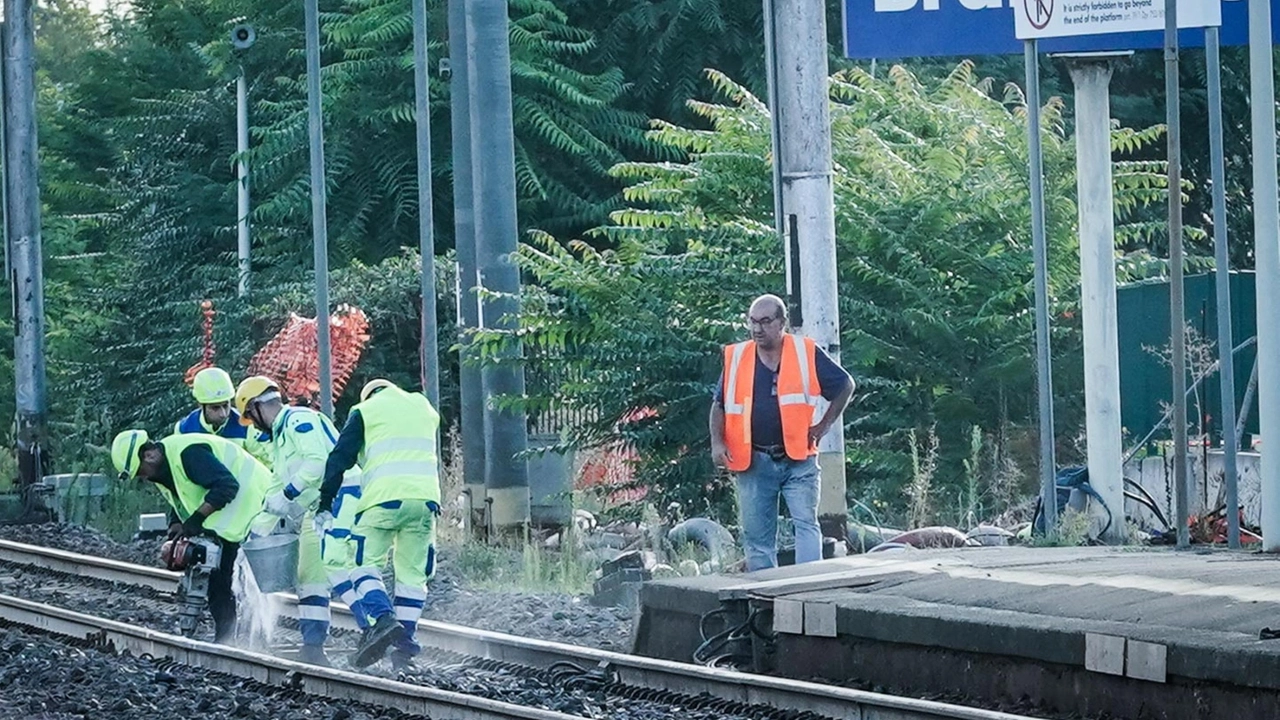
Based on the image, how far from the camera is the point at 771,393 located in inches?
506

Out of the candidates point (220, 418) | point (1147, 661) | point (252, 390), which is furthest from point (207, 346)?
point (1147, 661)

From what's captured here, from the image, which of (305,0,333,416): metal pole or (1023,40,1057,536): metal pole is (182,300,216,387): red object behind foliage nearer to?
(305,0,333,416): metal pole

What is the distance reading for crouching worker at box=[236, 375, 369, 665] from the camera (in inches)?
487

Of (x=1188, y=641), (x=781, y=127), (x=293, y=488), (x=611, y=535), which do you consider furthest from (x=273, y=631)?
(x=1188, y=641)

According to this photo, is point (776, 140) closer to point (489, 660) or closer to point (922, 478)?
point (489, 660)

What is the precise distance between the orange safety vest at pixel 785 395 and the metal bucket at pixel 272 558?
2697 millimetres

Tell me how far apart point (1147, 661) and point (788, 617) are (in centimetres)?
250

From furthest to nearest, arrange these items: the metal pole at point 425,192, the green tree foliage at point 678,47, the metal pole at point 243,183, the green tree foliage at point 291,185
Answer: the green tree foliage at point 678,47
the metal pole at point 243,183
the green tree foliage at point 291,185
the metal pole at point 425,192

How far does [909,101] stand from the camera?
23406 mm

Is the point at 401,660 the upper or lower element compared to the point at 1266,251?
lower

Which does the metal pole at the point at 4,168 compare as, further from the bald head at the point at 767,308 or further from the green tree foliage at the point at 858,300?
the bald head at the point at 767,308

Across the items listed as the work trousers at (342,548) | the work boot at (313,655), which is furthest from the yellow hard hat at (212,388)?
the work boot at (313,655)

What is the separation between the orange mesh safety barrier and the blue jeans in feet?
41.2

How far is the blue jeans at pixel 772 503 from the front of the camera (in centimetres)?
1293
